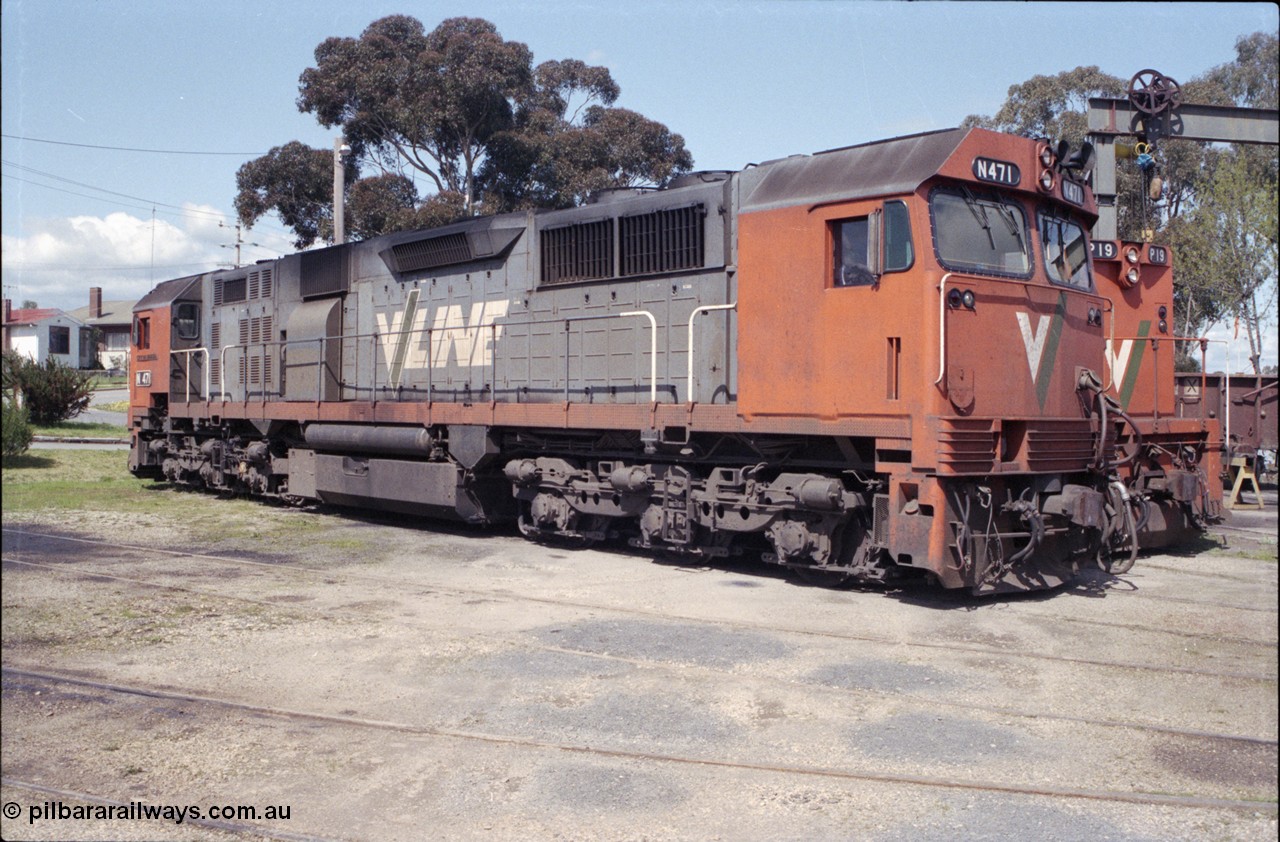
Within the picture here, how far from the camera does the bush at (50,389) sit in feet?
82.0

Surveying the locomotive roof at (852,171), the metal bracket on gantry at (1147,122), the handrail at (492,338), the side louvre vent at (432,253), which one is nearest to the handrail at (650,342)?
the handrail at (492,338)

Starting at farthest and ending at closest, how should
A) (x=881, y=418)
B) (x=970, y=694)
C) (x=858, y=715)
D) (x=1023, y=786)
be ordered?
(x=881, y=418) < (x=970, y=694) < (x=858, y=715) < (x=1023, y=786)

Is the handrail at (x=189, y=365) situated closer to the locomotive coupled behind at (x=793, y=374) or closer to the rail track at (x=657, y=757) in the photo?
the locomotive coupled behind at (x=793, y=374)

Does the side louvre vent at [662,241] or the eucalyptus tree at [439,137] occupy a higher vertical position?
the eucalyptus tree at [439,137]

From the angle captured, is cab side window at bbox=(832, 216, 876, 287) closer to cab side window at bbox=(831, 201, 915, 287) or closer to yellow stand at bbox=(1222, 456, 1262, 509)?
cab side window at bbox=(831, 201, 915, 287)

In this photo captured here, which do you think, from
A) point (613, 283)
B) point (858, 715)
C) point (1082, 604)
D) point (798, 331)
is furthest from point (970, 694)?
point (613, 283)

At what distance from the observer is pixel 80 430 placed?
27.4 m

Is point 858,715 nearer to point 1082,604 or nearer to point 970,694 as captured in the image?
point 970,694

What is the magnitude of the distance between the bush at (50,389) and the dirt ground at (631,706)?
17682 mm

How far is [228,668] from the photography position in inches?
259

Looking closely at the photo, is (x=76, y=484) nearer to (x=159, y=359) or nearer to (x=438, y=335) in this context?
(x=159, y=359)

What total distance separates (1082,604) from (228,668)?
6.76 m

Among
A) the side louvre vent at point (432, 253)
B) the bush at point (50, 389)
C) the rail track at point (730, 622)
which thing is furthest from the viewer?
the bush at point (50, 389)

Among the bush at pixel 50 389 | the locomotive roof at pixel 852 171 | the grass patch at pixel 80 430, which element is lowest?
the grass patch at pixel 80 430
